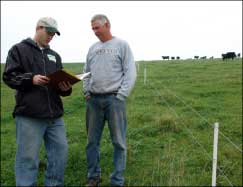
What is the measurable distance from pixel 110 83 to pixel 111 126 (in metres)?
0.54

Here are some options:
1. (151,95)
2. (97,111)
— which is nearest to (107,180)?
(97,111)

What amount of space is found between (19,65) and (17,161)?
104 cm

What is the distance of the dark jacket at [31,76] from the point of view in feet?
15.0

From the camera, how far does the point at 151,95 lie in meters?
13.7

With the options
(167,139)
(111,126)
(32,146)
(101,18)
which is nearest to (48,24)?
(101,18)

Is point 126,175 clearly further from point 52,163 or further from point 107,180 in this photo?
point 52,163

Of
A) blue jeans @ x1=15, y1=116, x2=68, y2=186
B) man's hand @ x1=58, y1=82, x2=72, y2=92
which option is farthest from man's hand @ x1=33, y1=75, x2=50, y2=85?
blue jeans @ x1=15, y1=116, x2=68, y2=186

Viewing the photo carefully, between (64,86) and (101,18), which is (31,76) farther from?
(101,18)

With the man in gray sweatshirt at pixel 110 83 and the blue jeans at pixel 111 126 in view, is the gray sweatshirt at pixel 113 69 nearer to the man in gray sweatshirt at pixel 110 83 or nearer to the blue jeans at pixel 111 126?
the man in gray sweatshirt at pixel 110 83

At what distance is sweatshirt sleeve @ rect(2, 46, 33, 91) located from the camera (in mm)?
4477

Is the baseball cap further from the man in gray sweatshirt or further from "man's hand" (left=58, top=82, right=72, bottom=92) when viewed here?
the man in gray sweatshirt

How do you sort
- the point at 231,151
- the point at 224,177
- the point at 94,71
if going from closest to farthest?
1. the point at 94,71
2. the point at 224,177
3. the point at 231,151

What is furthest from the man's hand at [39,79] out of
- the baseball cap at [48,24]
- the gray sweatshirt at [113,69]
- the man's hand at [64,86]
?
the gray sweatshirt at [113,69]

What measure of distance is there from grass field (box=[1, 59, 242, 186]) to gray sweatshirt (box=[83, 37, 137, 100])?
4.81 feet
